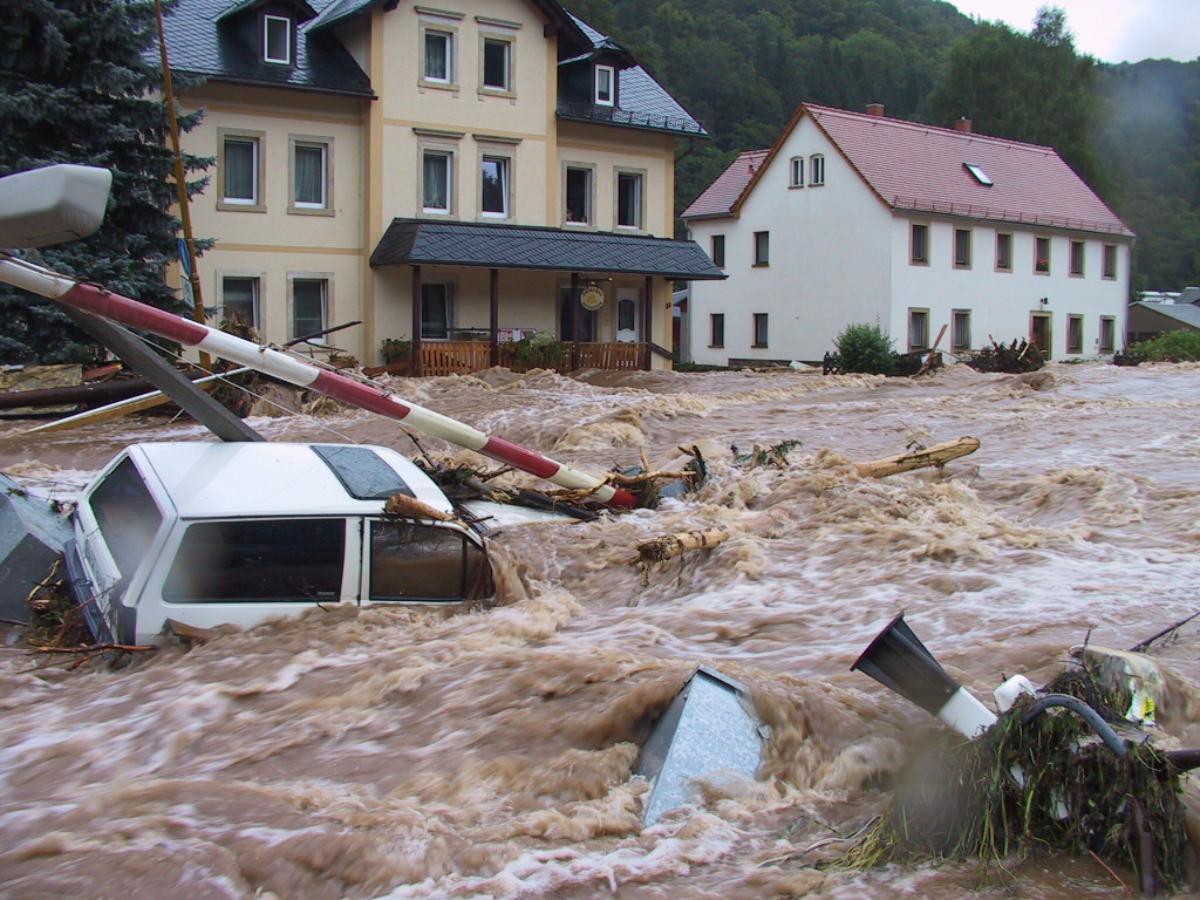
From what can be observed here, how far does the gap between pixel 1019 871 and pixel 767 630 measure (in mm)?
3765

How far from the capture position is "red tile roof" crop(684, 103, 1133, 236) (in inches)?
1736

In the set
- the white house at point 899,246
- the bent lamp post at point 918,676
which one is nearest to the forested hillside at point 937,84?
the white house at point 899,246

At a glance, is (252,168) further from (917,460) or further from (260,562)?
(260,562)

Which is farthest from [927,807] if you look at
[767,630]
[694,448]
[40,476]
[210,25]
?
[210,25]

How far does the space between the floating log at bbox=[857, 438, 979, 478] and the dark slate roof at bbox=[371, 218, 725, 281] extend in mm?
17118

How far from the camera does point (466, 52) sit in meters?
31.1

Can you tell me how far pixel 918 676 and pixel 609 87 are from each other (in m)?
30.1

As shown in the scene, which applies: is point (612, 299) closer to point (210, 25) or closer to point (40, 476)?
point (210, 25)

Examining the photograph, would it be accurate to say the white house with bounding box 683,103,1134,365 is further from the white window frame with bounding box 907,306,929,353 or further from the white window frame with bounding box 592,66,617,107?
the white window frame with bounding box 592,66,617,107

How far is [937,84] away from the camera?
257 ft

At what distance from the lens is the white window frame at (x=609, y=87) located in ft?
109

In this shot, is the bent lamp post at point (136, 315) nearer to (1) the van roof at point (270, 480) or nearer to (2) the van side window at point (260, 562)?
(1) the van roof at point (270, 480)

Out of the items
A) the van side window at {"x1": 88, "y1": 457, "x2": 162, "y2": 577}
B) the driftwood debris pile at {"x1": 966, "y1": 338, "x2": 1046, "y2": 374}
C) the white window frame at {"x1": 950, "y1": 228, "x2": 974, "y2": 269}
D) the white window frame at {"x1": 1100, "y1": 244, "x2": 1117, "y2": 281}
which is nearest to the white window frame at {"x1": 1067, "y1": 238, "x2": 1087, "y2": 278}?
the white window frame at {"x1": 1100, "y1": 244, "x2": 1117, "y2": 281}

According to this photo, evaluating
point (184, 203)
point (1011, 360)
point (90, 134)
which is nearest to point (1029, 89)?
point (1011, 360)
